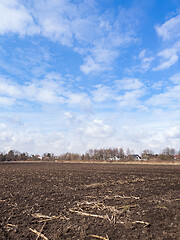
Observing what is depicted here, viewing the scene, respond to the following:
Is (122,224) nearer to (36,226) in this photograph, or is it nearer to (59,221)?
(59,221)

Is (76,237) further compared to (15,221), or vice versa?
(15,221)

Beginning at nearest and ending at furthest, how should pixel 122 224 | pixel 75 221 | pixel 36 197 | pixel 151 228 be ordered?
pixel 151 228, pixel 122 224, pixel 75 221, pixel 36 197

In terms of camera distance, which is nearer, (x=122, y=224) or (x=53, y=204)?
(x=122, y=224)

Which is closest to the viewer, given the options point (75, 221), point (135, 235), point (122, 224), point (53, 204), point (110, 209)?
point (135, 235)

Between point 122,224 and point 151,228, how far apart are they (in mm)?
988

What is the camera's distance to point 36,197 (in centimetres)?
1132

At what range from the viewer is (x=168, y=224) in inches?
248

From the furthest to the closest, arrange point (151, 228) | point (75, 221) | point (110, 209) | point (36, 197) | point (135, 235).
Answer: point (36, 197) → point (110, 209) → point (75, 221) → point (151, 228) → point (135, 235)

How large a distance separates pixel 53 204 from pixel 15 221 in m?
2.55

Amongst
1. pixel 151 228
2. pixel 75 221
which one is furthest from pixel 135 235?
pixel 75 221

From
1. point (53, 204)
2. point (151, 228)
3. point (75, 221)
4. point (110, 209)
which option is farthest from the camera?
point (53, 204)

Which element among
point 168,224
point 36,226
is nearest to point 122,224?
point 168,224

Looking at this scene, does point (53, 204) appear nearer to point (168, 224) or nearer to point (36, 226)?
point (36, 226)

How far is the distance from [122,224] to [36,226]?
10.2 feet
